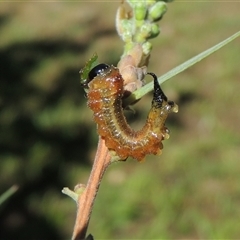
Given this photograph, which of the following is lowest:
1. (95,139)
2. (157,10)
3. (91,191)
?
(91,191)

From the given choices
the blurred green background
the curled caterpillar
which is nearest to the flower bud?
the curled caterpillar

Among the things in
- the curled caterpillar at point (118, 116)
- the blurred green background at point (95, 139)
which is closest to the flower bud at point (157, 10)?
the curled caterpillar at point (118, 116)

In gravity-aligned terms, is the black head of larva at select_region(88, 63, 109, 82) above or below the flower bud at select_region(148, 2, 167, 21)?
below

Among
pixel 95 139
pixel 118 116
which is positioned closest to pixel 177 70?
pixel 118 116

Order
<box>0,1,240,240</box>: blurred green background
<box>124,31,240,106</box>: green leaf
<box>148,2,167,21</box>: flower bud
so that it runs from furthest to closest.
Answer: <box>0,1,240,240</box>: blurred green background, <box>148,2,167,21</box>: flower bud, <box>124,31,240,106</box>: green leaf

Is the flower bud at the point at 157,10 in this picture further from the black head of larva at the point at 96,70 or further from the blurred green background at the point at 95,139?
the blurred green background at the point at 95,139

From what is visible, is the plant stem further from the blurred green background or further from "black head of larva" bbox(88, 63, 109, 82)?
the blurred green background

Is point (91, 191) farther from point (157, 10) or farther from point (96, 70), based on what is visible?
point (157, 10)

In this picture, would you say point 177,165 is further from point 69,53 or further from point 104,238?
point 69,53
